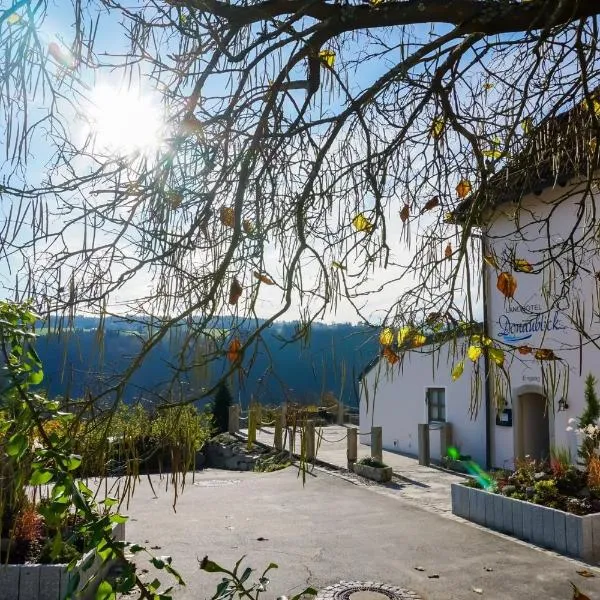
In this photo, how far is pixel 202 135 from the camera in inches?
106

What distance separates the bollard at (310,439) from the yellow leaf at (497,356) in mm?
1020

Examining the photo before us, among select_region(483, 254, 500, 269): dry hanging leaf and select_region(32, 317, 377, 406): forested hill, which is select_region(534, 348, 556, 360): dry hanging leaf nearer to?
select_region(483, 254, 500, 269): dry hanging leaf

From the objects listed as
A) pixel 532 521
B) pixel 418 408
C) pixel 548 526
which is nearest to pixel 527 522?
pixel 532 521

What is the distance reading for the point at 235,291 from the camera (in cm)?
240

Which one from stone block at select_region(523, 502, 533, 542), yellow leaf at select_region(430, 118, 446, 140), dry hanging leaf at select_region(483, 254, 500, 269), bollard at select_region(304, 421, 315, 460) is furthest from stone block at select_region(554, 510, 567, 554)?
bollard at select_region(304, 421, 315, 460)

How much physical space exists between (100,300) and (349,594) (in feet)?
14.6

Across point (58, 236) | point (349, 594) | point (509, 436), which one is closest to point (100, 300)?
point (58, 236)

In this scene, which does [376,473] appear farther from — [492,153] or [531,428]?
[492,153]

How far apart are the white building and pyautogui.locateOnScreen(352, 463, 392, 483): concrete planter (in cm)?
153

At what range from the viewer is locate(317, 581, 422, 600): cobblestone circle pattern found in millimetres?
5449

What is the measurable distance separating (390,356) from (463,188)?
1.13m

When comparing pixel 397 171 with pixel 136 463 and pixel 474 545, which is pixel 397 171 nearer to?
pixel 136 463

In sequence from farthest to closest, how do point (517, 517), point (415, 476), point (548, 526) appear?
point (415, 476) → point (517, 517) → point (548, 526)

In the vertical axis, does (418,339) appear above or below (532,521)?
above
